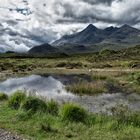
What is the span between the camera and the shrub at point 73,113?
22891mm

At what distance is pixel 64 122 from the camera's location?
72.9ft

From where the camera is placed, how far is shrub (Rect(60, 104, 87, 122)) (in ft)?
75.1

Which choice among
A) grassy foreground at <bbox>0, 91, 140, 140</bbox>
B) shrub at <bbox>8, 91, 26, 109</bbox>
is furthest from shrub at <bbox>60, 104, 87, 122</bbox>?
shrub at <bbox>8, 91, 26, 109</bbox>

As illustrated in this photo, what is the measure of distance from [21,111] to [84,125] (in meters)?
5.33

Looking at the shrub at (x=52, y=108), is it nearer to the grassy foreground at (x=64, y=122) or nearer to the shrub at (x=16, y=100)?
the grassy foreground at (x=64, y=122)

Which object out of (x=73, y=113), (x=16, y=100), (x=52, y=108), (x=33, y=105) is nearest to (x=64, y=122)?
(x=73, y=113)

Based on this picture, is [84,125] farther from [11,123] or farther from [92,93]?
[92,93]

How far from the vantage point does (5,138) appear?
56.2 feet

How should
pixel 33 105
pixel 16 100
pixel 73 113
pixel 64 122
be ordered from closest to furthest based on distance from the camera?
pixel 64 122, pixel 73 113, pixel 33 105, pixel 16 100

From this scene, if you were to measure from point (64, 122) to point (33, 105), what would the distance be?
4709 mm

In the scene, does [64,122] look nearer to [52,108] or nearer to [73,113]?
[73,113]

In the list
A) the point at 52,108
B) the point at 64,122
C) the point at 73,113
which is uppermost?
the point at 73,113

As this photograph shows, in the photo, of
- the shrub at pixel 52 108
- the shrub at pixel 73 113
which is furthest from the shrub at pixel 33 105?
the shrub at pixel 73 113

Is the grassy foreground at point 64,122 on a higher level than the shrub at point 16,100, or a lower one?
lower
